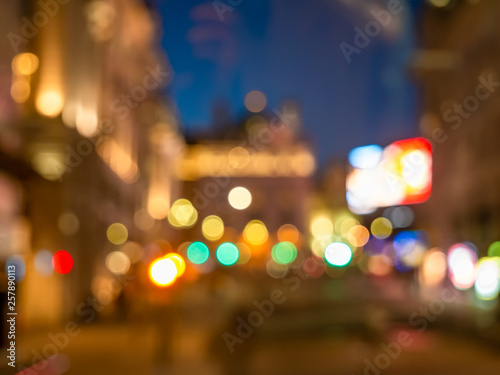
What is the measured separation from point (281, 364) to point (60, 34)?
1426cm

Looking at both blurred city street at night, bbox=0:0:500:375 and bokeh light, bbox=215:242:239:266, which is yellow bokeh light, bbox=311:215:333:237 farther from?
bokeh light, bbox=215:242:239:266

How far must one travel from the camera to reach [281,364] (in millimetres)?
13070

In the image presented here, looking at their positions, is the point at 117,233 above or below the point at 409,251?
below

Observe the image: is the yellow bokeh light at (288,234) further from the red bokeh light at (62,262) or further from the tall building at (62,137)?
the red bokeh light at (62,262)

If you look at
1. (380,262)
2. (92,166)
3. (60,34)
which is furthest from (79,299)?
(380,262)

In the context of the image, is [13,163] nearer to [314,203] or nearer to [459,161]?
[459,161]

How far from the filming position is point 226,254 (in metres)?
33.7

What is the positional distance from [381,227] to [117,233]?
55227mm

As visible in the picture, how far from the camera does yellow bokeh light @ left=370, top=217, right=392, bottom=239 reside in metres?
83.9

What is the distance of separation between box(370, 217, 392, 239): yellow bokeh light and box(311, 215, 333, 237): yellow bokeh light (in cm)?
590

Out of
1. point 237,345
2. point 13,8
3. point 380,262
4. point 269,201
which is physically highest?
point 269,201

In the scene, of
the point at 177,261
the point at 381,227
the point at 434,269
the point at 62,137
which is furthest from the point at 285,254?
the point at 381,227

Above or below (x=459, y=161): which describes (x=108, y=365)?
below

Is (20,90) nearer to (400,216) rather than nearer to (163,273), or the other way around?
(163,273)
